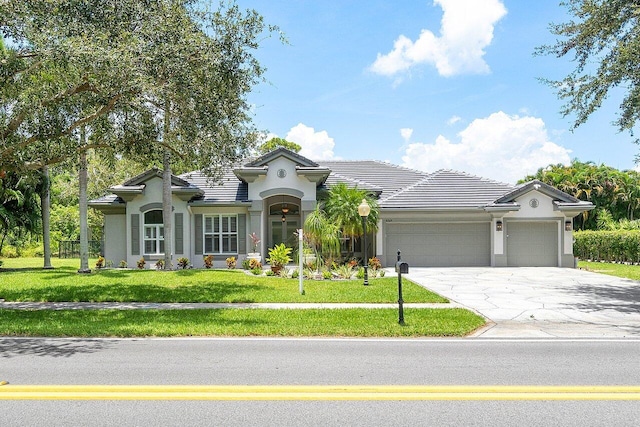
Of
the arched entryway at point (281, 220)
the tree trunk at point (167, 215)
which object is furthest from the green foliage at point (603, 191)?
the tree trunk at point (167, 215)

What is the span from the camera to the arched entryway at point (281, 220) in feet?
80.8

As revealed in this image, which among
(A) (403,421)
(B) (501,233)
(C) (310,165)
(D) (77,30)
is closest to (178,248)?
(C) (310,165)

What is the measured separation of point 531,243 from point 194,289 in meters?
16.9

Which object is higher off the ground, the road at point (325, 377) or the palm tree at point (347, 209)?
the palm tree at point (347, 209)

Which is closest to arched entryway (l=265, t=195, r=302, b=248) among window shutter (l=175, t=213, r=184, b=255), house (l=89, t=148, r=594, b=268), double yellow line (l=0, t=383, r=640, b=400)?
house (l=89, t=148, r=594, b=268)

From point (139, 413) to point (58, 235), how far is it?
1696 inches

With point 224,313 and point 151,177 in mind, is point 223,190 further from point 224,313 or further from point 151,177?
point 224,313

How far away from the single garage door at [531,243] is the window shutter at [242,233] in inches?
515

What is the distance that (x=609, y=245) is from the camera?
26.1 meters

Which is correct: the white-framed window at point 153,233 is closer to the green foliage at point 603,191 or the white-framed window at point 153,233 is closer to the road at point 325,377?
the road at point 325,377

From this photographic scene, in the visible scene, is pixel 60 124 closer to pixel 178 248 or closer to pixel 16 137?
pixel 16 137

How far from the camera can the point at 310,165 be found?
22.7 m

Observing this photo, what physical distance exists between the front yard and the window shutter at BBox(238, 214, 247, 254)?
619 centimetres

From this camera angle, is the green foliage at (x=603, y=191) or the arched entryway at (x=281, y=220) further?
the green foliage at (x=603, y=191)
